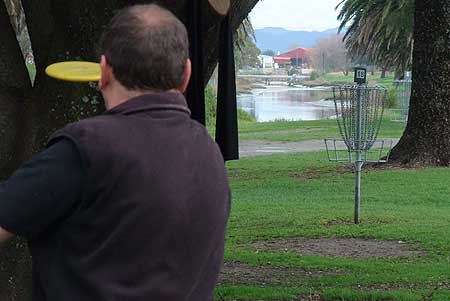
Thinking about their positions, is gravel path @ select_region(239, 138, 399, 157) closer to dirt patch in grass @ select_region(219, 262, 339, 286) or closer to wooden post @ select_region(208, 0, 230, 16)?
dirt patch in grass @ select_region(219, 262, 339, 286)

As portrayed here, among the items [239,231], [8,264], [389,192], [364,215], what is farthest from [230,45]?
[389,192]

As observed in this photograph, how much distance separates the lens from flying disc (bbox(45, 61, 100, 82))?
2326 millimetres

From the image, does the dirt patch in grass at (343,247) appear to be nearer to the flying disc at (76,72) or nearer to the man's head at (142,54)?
the flying disc at (76,72)

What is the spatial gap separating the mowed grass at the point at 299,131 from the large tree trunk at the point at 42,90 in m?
21.5

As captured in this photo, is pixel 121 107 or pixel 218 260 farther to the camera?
pixel 218 260

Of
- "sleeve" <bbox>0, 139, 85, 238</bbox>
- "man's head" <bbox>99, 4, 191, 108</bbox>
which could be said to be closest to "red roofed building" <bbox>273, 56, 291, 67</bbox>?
"man's head" <bbox>99, 4, 191, 108</bbox>

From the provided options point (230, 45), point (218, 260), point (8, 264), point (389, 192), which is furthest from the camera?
point (389, 192)

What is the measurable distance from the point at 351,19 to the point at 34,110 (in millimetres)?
38465

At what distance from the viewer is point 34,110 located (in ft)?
15.3

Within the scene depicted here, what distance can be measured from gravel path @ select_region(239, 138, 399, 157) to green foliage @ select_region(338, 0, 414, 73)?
564 centimetres

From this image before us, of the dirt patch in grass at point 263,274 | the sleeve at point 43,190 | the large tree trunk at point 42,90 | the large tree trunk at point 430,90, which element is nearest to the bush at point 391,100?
the large tree trunk at point 430,90

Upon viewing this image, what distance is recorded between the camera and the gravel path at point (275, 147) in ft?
73.0

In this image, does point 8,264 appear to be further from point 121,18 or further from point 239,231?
point 239,231

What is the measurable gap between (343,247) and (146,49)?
6883 millimetres
